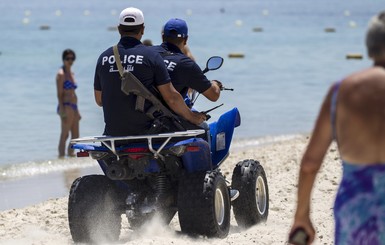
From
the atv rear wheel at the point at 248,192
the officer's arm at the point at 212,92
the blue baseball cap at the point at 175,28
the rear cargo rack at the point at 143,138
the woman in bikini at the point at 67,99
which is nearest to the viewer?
the rear cargo rack at the point at 143,138

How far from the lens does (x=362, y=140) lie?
4074mm

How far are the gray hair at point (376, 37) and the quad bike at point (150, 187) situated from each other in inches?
115

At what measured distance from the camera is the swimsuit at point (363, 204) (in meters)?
4.08

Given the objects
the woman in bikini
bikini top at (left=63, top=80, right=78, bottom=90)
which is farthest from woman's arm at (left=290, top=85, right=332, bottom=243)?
bikini top at (left=63, top=80, right=78, bottom=90)

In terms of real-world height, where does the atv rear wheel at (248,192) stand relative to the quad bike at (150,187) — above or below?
below

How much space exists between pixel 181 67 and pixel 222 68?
24.3 m

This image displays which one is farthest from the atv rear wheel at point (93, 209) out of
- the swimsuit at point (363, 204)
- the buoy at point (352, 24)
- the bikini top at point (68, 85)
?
the buoy at point (352, 24)

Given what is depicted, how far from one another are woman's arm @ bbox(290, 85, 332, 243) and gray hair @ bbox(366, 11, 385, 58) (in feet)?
1.07

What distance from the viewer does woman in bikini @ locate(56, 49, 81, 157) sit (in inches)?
556

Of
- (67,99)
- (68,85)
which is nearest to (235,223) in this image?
(68,85)

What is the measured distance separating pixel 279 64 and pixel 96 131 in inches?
654

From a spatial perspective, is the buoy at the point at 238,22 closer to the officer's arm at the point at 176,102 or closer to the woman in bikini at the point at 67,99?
the woman in bikini at the point at 67,99

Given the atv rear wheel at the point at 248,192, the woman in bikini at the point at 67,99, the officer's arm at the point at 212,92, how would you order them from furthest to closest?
the woman in bikini at the point at 67,99, the atv rear wheel at the point at 248,192, the officer's arm at the point at 212,92

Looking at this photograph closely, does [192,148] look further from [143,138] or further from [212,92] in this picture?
[212,92]
